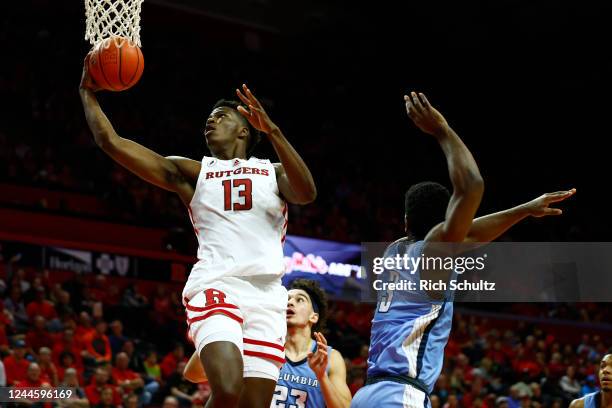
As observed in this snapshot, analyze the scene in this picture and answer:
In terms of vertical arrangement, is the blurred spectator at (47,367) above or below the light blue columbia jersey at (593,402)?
above

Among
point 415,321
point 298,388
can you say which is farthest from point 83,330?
point 415,321

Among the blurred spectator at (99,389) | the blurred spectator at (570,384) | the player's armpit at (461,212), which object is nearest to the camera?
the player's armpit at (461,212)

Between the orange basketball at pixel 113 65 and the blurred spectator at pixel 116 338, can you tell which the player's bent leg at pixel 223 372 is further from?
the blurred spectator at pixel 116 338

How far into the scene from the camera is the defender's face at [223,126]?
4.90 metres

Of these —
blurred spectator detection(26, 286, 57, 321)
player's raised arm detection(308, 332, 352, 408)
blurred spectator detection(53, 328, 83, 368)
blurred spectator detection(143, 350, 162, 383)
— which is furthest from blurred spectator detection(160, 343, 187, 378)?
player's raised arm detection(308, 332, 352, 408)

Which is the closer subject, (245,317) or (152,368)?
(245,317)

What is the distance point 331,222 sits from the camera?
20.1 metres

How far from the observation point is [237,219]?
462 centimetres

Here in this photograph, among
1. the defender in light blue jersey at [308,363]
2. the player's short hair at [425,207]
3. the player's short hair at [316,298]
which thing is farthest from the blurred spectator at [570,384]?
the player's short hair at [425,207]

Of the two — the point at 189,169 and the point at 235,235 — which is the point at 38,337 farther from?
the point at 235,235

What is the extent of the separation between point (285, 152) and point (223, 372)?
43.5 inches

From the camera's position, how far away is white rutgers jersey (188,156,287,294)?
4543 millimetres

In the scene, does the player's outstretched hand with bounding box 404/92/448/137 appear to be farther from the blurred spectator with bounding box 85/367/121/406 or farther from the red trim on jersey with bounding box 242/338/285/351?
the blurred spectator with bounding box 85/367/121/406

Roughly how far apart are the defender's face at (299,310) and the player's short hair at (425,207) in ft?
6.38
